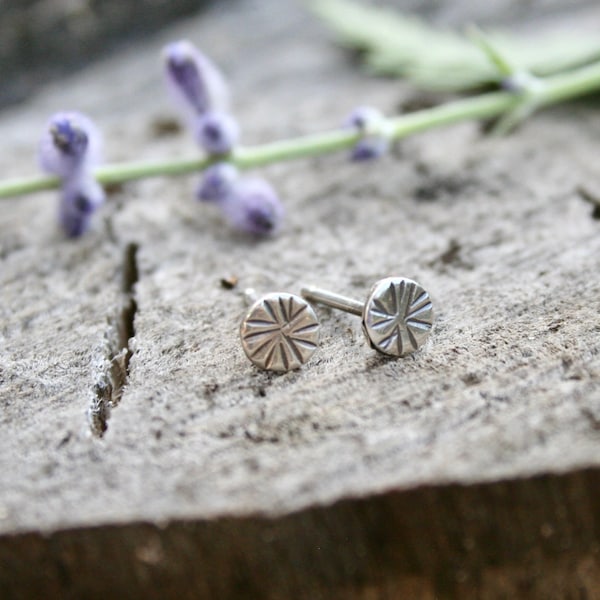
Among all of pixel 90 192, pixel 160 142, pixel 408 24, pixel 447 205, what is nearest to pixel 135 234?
pixel 90 192

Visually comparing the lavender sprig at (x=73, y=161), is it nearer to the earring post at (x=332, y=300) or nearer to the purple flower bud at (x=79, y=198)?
the purple flower bud at (x=79, y=198)

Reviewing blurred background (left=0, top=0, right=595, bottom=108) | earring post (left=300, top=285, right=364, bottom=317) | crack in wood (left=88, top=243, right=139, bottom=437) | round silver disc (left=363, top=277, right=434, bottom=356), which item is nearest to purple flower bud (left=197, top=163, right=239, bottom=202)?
crack in wood (left=88, top=243, right=139, bottom=437)

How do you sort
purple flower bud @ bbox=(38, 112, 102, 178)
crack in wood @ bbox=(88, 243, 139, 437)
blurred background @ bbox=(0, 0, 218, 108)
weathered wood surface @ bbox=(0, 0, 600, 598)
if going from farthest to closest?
blurred background @ bbox=(0, 0, 218, 108), purple flower bud @ bbox=(38, 112, 102, 178), crack in wood @ bbox=(88, 243, 139, 437), weathered wood surface @ bbox=(0, 0, 600, 598)

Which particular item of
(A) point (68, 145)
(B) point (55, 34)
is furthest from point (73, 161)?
(B) point (55, 34)

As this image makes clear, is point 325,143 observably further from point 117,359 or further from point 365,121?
point 117,359

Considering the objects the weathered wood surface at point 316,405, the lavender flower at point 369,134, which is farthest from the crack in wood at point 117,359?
the lavender flower at point 369,134

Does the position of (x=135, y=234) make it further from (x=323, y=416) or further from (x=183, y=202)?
(x=323, y=416)

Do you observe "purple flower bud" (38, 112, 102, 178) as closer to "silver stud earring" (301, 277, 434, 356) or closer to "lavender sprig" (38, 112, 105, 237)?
"lavender sprig" (38, 112, 105, 237)
